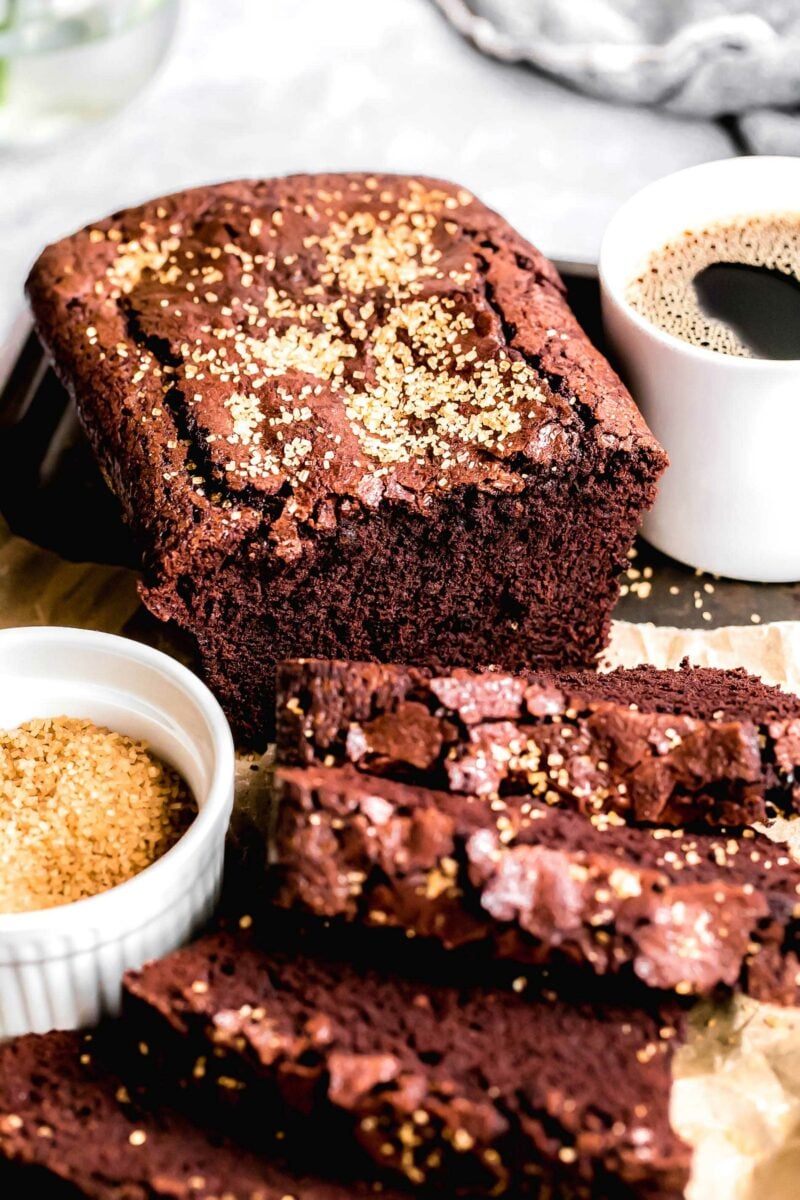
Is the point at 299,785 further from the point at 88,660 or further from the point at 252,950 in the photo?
the point at 88,660

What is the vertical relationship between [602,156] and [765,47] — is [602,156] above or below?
below

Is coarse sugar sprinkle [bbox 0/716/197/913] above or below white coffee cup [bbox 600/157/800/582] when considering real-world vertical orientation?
below

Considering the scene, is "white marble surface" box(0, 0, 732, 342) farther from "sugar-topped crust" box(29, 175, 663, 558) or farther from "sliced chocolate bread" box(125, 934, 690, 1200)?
"sliced chocolate bread" box(125, 934, 690, 1200)

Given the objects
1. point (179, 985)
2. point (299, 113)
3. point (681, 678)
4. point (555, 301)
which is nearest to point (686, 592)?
point (681, 678)

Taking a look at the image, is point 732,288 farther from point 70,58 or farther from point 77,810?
point 70,58

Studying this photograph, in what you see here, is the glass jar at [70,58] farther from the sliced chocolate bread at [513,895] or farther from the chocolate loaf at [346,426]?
the sliced chocolate bread at [513,895]

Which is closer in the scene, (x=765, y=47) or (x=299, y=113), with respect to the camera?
(x=765, y=47)

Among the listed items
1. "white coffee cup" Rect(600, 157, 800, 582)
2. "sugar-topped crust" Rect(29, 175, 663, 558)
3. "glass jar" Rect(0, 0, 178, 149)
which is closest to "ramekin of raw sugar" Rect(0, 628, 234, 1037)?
"sugar-topped crust" Rect(29, 175, 663, 558)
